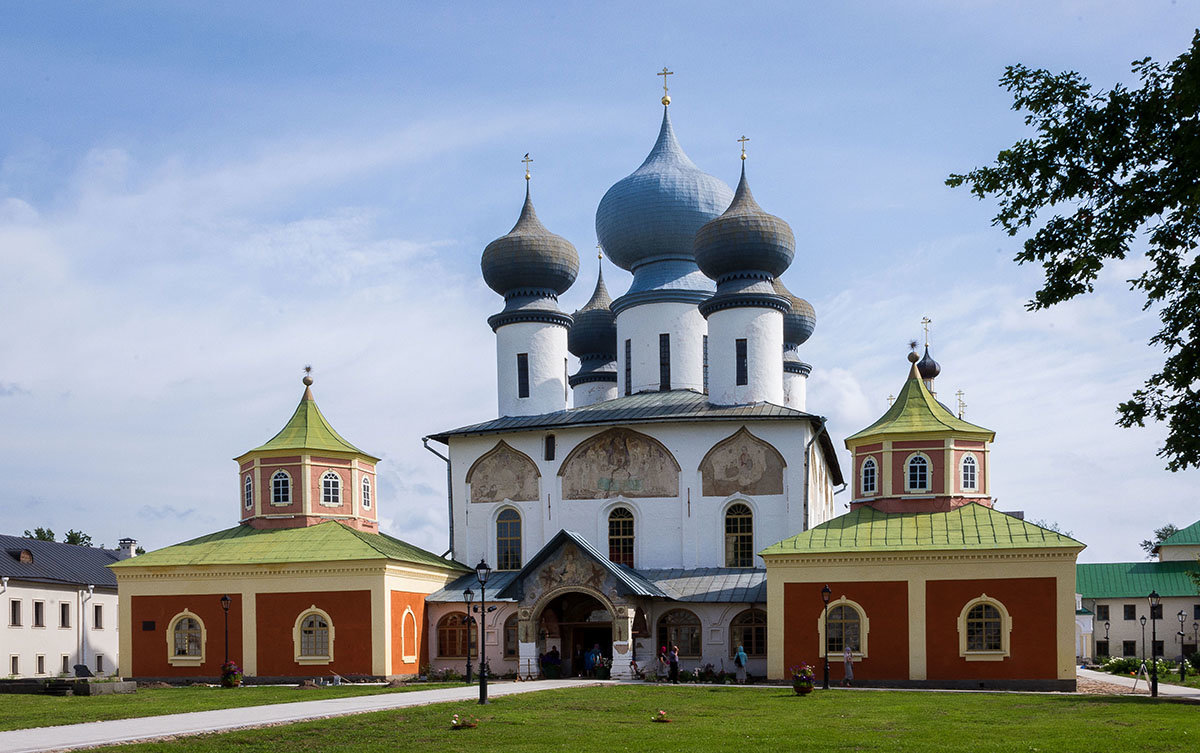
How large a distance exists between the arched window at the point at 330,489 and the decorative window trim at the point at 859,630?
1372 cm

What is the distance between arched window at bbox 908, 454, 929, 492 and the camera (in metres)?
31.4

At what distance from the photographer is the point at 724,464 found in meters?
33.1

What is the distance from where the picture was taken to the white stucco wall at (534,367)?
36.5 metres

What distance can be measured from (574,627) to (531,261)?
10.8 m

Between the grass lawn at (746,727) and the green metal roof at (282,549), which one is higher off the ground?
the green metal roof at (282,549)

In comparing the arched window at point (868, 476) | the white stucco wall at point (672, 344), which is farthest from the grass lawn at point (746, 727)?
the white stucco wall at point (672, 344)

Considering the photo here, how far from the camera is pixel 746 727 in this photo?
55.7 feet

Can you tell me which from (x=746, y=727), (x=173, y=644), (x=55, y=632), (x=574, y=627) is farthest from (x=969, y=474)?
(x=55, y=632)

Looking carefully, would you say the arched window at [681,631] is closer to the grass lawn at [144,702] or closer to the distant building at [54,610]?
the grass lawn at [144,702]

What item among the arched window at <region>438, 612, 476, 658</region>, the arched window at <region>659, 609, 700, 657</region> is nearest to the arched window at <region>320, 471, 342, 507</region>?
the arched window at <region>438, 612, 476, 658</region>

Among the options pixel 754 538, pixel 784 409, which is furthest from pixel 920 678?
pixel 784 409

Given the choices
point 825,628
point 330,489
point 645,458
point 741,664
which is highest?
point 645,458

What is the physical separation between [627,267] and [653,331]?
3.30 m

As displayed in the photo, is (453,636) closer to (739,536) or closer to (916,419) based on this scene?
(739,536)
